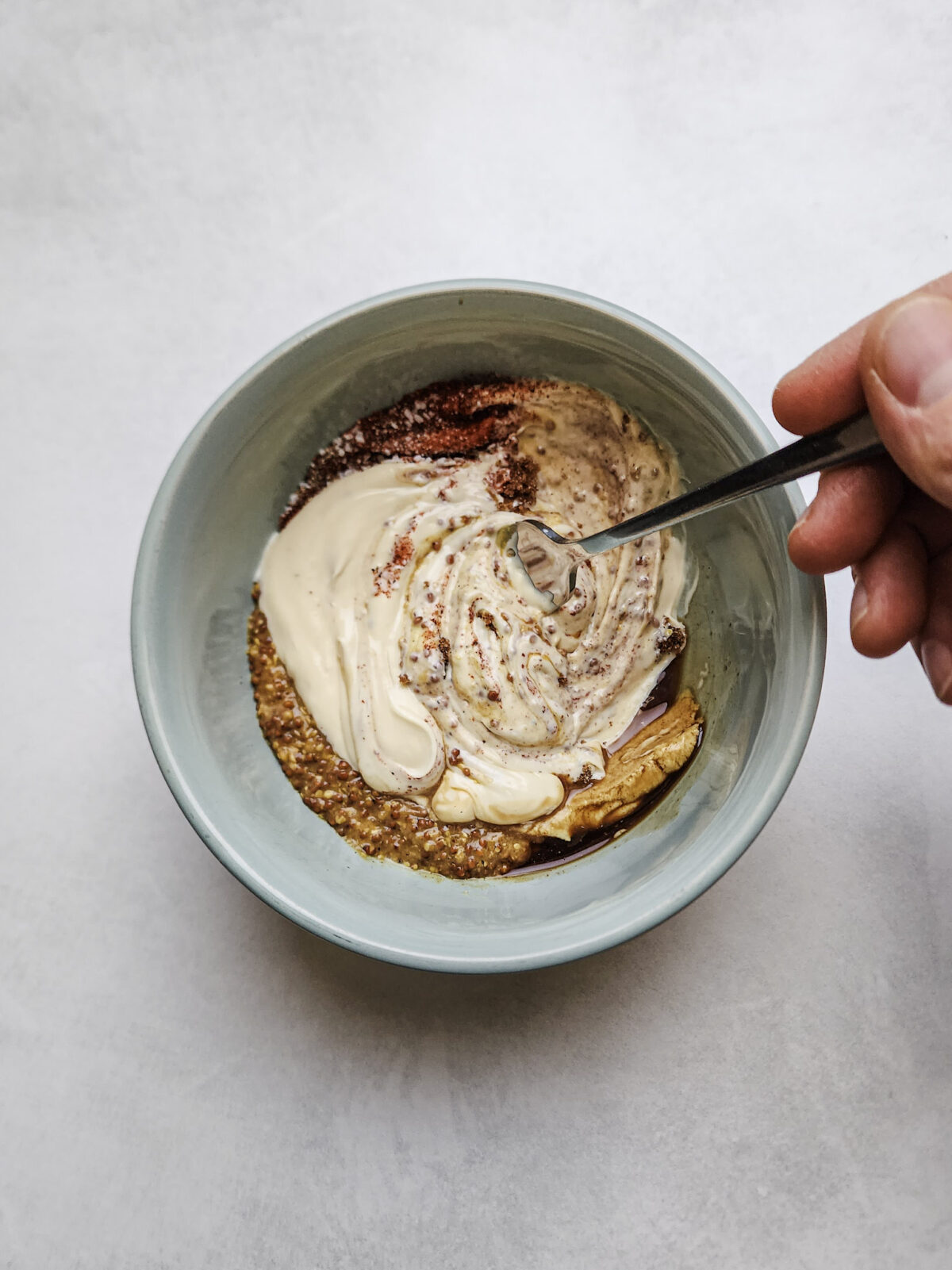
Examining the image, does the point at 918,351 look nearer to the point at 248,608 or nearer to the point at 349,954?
the point at 248,608

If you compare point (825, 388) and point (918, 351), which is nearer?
point (918, 351)

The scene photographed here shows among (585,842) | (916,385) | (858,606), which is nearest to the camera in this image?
(916,385)

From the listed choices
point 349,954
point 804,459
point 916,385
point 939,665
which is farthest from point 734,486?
point 349,954

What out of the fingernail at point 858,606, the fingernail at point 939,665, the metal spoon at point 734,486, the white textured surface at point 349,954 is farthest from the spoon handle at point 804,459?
the white textured surface at point 349,954

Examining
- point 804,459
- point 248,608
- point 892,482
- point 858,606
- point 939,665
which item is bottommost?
point 939,665

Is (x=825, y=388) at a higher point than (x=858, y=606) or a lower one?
higher

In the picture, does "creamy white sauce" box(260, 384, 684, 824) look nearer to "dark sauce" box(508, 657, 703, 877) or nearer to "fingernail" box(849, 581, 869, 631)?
"dark sauce" box(508, 657, 703, 877)
